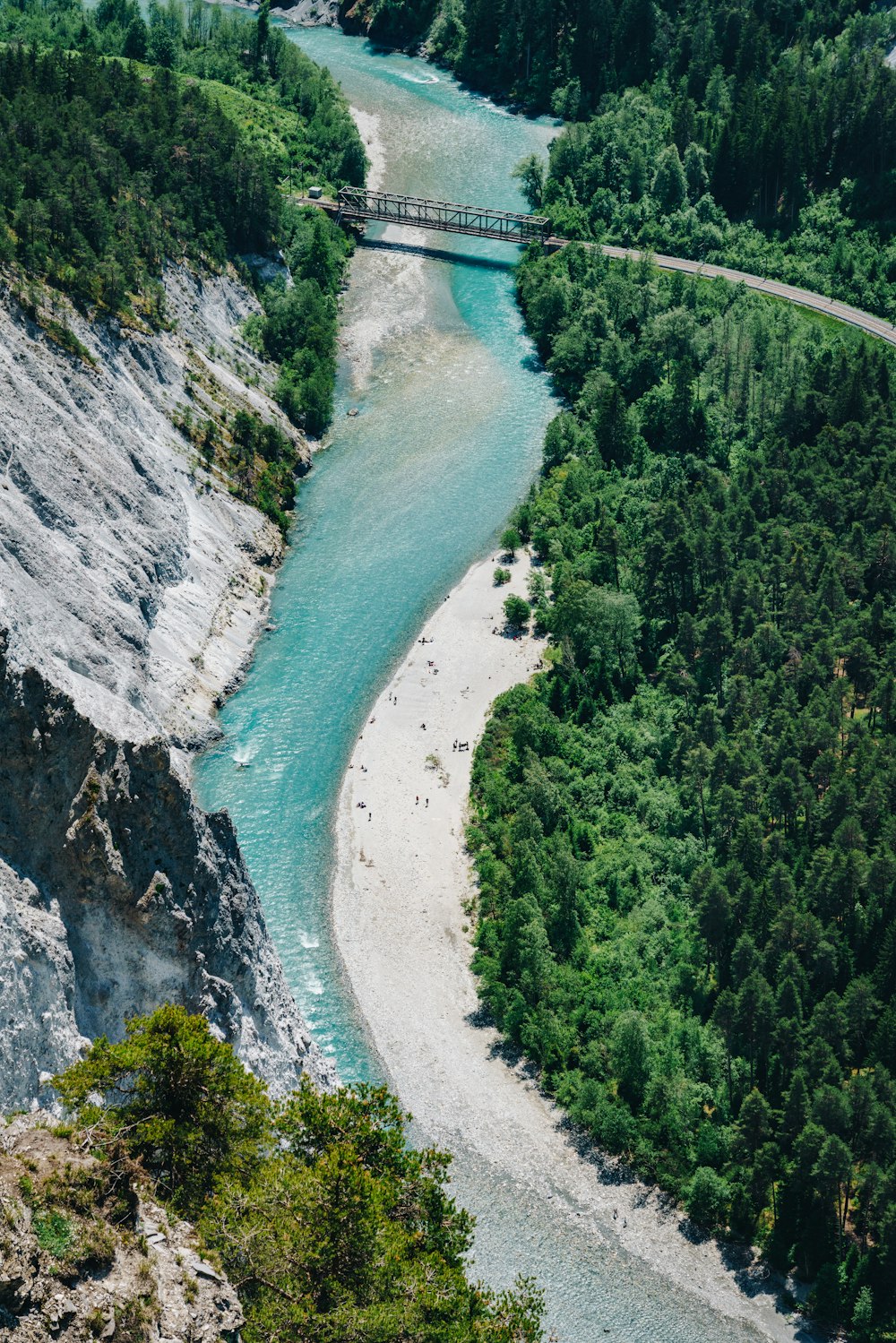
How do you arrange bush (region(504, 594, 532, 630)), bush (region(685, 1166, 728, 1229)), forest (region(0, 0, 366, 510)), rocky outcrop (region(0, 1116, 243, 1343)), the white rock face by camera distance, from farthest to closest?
forest (region(0, 0, 366, 510)) → bush (region(504, 594, 532, 630)) → bush (region(685, 1166, 728, 1229)) → the white rock face → rocky outcrop (region(0, 1116, 243, 1343))

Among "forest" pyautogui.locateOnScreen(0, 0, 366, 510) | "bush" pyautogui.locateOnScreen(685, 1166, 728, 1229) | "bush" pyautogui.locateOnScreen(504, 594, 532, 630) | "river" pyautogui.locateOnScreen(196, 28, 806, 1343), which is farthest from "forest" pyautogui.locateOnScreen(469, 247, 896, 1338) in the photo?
"forest" pyautogui.locateOnScreen(0, 0, 366, 510)

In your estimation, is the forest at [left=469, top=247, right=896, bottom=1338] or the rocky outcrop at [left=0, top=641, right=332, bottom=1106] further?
the forest at [left=469, top=247, right=896, bottom=1338]

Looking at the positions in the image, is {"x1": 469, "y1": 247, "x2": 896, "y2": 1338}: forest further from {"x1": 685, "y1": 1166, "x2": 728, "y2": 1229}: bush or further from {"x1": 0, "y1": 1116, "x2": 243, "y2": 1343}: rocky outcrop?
{"x1": 0, "y1": 1116, "x2": 243, "y2": 1343}: rocky outcrop

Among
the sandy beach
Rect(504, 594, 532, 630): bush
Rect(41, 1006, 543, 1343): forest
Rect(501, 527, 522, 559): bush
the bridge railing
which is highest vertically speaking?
the bridge railing

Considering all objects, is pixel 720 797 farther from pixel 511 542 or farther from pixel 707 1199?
pixel 511 542

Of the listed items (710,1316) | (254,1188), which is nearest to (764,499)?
A: (710,1316)

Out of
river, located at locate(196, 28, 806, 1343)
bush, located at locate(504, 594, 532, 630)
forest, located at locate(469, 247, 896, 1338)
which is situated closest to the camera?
river, located at locate(196, 28, 806, 1343)
